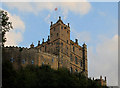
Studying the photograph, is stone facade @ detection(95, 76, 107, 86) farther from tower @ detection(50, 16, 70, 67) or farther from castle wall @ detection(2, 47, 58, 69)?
castle wall @ detection(2, 47, 58, 69)

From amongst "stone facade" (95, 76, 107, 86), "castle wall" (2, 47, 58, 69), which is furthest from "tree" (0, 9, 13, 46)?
"stone facade" (95, 76, 107, 86)

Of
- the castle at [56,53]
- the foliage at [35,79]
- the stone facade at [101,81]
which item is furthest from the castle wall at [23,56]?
the stone facade at [101,81]

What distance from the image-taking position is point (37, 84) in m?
45.2

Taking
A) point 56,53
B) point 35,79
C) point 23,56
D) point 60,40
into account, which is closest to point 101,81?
point 56,53

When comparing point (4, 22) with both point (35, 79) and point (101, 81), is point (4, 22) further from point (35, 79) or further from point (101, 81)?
point (101, 81)

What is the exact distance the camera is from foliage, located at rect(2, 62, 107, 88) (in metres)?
45.2

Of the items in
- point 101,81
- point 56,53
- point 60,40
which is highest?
point 60,40

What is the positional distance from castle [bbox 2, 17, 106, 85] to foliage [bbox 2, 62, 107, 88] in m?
2.58

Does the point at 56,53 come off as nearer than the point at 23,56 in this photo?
No

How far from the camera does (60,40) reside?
64438mm

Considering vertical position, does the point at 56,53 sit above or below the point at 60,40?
below

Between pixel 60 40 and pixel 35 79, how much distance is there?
20663 mm

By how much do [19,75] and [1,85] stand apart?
4.36 meters

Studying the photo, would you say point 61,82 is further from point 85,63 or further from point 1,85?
point 85,63
